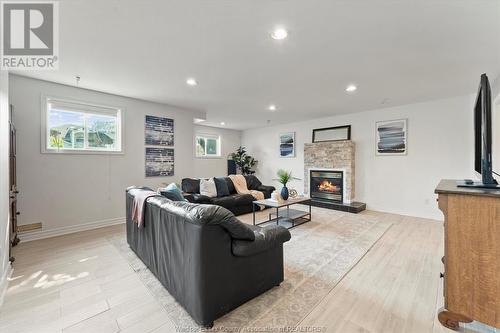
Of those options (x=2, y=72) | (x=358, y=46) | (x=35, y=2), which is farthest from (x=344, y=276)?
(x=2, y=72)

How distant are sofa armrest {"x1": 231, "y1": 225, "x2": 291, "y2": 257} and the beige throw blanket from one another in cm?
318

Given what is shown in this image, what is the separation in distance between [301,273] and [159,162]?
152 inches

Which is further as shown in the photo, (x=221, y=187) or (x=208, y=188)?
(x=221, y=187)

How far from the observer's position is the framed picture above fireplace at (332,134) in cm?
581

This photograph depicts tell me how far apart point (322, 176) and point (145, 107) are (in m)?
4.86

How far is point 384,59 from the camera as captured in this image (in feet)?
8.97

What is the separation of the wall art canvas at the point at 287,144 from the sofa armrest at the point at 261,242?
5.25 m

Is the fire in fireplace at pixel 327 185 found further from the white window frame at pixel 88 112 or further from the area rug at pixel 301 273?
the white window frame at pixel 88 112

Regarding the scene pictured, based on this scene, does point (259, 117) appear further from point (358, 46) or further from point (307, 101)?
point (358, 46)

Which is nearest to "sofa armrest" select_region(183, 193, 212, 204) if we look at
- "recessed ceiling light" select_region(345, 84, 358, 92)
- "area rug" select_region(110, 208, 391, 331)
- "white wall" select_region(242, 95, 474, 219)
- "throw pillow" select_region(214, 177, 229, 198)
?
"throw pillow" select_region(214, 177, 229, 198)

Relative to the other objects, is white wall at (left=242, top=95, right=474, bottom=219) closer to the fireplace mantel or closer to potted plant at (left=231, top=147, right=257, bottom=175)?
the fireplace mantel

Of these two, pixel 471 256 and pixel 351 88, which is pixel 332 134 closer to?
pixel 351 88

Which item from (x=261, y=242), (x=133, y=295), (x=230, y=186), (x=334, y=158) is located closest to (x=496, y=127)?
(x=334, y=158)

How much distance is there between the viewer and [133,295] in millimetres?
2012
